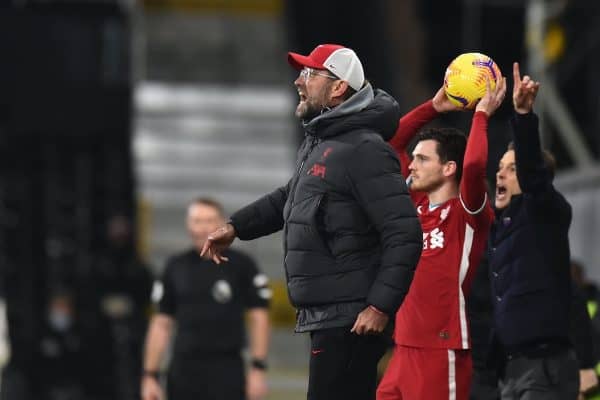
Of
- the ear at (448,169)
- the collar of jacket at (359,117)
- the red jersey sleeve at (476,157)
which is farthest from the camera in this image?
the ear at (448,169)

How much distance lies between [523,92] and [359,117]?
2.56ft

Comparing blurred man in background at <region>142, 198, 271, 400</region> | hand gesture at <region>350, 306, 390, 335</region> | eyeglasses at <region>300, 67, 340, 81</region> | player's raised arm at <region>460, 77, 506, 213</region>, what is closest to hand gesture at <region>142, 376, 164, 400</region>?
blurred man in background at <region>142, 198, 271, 400</region>

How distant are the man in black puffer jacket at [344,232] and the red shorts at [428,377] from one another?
0.60 meters

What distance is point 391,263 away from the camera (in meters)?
7.48

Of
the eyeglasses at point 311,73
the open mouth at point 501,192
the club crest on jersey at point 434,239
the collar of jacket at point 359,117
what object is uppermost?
the eyeglasses at point 311,73

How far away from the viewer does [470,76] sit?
328 inches

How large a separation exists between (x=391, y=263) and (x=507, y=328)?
1.32 m

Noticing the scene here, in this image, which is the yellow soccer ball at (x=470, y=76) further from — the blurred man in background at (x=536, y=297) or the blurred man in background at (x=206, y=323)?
the blurred man in background at (x=206, y=323)

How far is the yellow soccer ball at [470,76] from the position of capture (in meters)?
8.33

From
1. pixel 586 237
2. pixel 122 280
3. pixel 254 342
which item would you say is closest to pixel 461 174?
pixel 254 342

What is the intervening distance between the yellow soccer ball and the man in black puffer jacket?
2.06ft

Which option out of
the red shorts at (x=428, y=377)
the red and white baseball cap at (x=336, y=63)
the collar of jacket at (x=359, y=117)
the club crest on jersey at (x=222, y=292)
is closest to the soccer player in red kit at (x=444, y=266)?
the red shorts at (x=428, y=377)

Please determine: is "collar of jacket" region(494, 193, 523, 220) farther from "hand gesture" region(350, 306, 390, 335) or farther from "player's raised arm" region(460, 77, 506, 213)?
"hand gesture" region(350, 306, 390, 335)

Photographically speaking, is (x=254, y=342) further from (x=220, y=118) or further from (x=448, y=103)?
(x=220, y=118)
